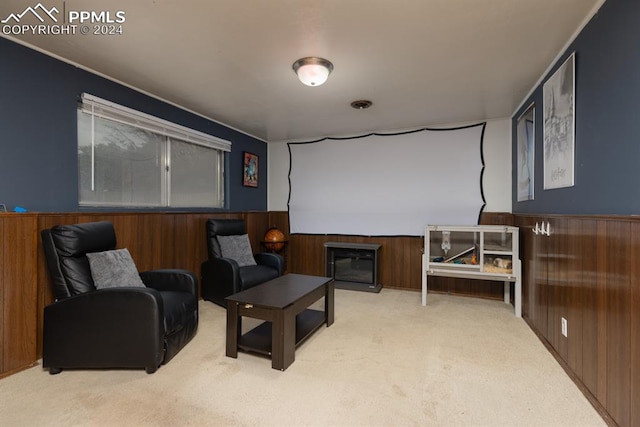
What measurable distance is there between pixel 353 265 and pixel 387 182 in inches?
52.9

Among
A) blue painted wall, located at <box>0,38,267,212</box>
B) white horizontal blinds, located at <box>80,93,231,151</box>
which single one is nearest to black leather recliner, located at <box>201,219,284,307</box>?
white horizontal blinds, located at <box>80,93,231,151</box>

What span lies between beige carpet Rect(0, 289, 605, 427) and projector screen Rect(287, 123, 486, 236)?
195cm

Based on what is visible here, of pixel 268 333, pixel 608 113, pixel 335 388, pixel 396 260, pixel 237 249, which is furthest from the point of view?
pixel 396 260

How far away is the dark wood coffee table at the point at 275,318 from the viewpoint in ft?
7.18

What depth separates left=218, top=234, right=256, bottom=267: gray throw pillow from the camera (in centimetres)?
382

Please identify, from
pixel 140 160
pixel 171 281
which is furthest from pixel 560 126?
pixel 140 160

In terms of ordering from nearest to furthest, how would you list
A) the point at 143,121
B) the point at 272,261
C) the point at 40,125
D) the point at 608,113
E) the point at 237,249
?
the point at 608,113 < the point at 40,125 < the point at 143,121 < the point at 237,249 < the point at 272,261

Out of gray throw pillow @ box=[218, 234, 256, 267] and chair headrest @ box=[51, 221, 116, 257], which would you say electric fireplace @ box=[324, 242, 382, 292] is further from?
chair headrest @ box=[51, 221, 116, 257]

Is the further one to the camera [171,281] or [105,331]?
[171,281]

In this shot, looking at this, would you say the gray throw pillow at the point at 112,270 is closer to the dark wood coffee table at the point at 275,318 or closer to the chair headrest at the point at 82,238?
the chair headrest at the point at 82,238

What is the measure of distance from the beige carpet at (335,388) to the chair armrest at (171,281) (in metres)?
0.46

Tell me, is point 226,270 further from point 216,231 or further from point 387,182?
point 387,182

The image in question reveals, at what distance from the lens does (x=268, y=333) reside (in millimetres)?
2637

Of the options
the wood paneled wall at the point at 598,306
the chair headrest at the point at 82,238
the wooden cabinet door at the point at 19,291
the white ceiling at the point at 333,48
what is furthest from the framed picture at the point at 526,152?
the wooden cabinet door at the point at 19,291
